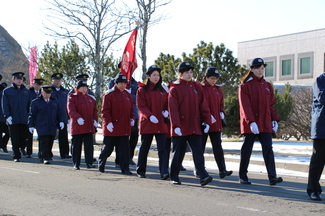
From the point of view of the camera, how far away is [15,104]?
13883 millimetres

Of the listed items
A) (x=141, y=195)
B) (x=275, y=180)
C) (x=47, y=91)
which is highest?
(x=47, y=91)

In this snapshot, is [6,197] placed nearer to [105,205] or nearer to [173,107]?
[105,205]

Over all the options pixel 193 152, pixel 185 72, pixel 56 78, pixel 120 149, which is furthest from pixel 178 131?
pixel 56 78

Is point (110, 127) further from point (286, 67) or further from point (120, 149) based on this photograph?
point (286, 67)

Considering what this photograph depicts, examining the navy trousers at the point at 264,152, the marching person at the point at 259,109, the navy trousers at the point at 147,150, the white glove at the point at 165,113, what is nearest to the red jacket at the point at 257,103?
the marching person at the point at 259,109

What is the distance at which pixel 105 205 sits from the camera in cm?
698

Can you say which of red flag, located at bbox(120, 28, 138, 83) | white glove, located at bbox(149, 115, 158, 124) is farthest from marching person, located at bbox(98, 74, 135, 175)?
red flag, located at bbox(120, 28, 138, 83)

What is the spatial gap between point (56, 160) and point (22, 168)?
7.69 feet

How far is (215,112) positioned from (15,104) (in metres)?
6.14

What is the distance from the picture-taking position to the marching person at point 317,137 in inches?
288

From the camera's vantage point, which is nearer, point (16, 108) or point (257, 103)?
point (257, 103)

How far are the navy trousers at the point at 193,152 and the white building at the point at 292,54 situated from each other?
154ft

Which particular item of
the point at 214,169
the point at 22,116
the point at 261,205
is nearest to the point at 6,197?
the point at 261,205

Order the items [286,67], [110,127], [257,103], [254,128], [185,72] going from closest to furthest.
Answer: [254,128], [185,72], [257,103], [110,127], [286,67]
